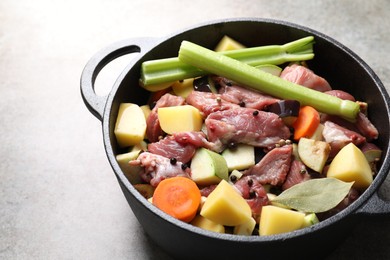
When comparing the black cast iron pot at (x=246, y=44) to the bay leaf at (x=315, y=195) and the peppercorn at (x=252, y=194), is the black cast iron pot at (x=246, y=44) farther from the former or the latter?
the peppercorn at (x=252, y=194)

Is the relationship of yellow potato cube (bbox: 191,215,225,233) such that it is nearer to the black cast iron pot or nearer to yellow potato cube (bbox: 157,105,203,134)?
the black cast iron pot

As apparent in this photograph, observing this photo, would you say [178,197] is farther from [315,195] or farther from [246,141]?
[315,195]

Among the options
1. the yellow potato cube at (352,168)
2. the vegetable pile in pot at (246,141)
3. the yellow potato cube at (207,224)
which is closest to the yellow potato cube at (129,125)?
the vegetable pile in pot at (246,141)

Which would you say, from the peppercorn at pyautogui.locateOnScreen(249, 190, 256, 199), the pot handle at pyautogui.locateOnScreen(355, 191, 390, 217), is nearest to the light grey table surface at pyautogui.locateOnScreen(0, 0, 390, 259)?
the pot handle at pyautogui.locateOnScreen(355, 191, 390, 217)

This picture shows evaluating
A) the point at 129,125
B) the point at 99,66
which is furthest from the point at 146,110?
the point at 99,66

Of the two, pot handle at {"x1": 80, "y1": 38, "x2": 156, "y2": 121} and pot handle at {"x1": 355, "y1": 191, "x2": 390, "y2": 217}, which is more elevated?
pot handle at {"x1": 80, "y1": 38, "x2": 156, "y2": 121}

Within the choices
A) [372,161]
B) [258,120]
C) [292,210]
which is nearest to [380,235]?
[372,161]

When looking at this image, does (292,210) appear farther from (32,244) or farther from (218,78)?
(32,244)
